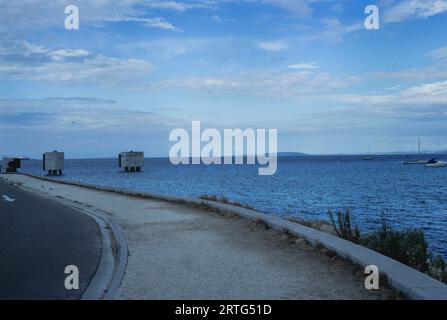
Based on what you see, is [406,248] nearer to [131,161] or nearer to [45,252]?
[45,252]

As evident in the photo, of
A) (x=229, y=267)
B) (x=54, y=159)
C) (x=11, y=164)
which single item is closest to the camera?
(x=229, y=267)

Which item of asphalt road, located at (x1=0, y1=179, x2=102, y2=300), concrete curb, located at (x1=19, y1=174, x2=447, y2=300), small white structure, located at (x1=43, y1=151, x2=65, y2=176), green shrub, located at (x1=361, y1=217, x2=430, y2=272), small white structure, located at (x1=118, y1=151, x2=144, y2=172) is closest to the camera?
concrete curb, located at (x1=19, y1=174, x2=447, y2=300)

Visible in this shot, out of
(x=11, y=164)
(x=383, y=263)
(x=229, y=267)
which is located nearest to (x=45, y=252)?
(x=229, y=267)

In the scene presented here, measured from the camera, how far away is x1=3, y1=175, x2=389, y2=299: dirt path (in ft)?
22.8

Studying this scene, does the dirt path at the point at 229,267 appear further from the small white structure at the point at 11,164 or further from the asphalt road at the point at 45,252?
the small white structure at the point at 11,164

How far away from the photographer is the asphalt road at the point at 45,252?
7363 mm

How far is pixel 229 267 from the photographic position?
859 centimetres

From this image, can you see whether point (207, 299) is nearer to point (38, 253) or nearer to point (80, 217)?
point (38, 253)

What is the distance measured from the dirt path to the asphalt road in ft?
2.79

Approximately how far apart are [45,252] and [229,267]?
4150mm

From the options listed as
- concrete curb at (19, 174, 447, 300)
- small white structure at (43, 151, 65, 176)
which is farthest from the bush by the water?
small white structure at (43, 151, 65, 176)

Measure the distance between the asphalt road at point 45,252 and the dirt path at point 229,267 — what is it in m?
0.85

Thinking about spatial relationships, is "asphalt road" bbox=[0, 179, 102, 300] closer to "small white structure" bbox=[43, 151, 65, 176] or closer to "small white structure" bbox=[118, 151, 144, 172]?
"small white structure" bbox=[43, 151, 65, 176]
